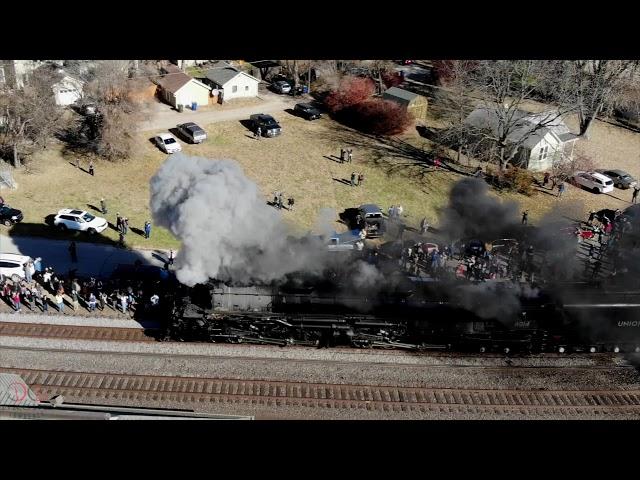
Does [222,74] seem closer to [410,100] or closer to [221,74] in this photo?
[221,74]

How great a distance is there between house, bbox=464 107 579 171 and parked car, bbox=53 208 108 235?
2502 cm

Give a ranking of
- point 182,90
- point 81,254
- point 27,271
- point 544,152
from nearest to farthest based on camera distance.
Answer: point 27,271, point 81,254, point 544,152, point 182,90

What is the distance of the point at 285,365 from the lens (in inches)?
946

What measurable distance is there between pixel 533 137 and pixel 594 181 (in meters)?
4.74

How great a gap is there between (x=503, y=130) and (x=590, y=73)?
491 inches

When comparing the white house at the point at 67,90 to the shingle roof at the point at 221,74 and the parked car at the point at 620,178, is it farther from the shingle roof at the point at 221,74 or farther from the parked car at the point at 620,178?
the parked car at the point at 620,178

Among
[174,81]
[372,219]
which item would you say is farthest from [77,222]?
[174,81]

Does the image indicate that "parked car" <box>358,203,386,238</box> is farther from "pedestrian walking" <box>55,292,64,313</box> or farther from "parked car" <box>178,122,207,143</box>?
"pedestrian walking" <box>55,292,64,313</box>

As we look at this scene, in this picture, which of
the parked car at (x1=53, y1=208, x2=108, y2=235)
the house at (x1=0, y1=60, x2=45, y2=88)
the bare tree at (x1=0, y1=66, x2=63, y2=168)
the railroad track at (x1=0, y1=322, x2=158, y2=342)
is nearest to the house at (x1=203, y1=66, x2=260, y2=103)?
the house at (x1=0, y1=60, x2=45, y2=88)

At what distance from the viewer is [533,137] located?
42062mm

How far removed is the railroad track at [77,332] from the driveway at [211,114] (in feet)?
61.5
